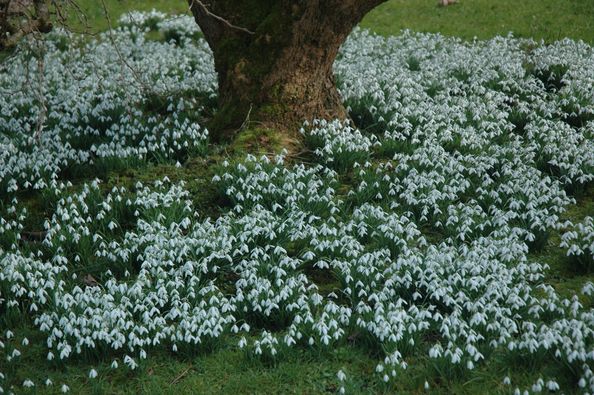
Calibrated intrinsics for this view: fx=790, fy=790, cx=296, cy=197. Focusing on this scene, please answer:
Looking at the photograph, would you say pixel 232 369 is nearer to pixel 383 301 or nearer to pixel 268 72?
pixel 383 301

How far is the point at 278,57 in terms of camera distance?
8.05 meters

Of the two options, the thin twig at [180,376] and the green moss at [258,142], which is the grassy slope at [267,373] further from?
the green moss at [258,142]

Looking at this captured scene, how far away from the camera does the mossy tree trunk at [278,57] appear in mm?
7949

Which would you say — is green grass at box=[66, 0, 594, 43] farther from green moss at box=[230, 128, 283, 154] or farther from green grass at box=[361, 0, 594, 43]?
green moss at box=[230, 128, 283, 154]

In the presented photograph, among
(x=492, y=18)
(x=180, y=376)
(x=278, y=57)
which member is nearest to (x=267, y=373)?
(x=180, y=376)

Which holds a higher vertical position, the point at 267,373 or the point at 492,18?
the point at 492,18

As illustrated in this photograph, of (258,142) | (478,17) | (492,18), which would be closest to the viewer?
(258,142)

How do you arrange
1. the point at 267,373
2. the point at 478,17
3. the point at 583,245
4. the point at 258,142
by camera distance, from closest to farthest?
the point at 267,373, the point at 583,245, the point at 258,142, the point at 478,17

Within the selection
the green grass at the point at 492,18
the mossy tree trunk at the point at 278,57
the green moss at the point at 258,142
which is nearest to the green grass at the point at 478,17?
the green grass at the point at 492,18

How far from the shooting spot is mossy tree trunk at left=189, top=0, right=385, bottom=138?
7949mm

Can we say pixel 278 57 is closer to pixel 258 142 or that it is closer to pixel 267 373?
pixel 258 142

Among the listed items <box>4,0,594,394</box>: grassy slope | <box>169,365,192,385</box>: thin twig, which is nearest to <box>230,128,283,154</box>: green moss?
<box>4,0,594,394</box>: grassy slope

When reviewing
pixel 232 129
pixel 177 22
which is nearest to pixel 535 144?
pixel 232 129

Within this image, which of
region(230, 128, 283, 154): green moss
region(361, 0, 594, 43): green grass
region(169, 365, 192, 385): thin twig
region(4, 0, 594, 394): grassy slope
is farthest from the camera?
region(361, 0, 594, 43): green grass
